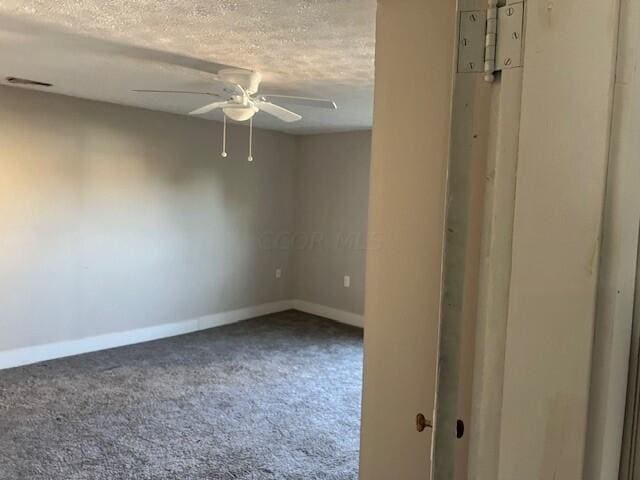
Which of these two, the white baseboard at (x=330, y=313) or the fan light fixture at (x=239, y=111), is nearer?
the fan light fixture at (x=239, y=111)

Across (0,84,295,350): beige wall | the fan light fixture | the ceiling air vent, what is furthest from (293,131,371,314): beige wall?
the ceiling air vent

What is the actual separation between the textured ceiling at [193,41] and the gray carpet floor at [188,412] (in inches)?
84.1

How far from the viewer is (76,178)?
4387mm

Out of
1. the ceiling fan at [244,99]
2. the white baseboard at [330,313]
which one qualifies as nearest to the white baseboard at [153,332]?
the white baseboard at [330,313]

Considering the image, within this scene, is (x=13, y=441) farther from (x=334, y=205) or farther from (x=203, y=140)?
(x=334, y=205)

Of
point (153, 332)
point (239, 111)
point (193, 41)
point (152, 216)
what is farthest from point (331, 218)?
point (193, 41)

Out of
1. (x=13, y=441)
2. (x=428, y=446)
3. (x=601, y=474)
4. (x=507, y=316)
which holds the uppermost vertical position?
(x=507, y=316)

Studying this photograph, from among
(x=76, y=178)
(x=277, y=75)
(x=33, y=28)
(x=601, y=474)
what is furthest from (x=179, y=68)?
(x=601, y=474)

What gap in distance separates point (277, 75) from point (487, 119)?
2.61 metres

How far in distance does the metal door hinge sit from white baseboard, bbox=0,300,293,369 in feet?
14.6

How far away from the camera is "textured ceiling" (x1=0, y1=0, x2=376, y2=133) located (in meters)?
2.03

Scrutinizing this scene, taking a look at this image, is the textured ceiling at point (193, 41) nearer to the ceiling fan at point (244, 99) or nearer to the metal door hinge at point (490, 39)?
the ceiling fan at point (244, 99)

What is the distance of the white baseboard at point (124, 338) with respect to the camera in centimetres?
419

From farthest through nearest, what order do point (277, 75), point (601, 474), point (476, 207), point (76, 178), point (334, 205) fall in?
point (334, 205), point (76, 178), point (277, 75), point (476, 207), point (601, 474)
